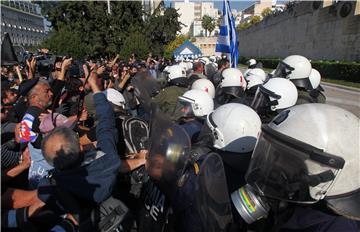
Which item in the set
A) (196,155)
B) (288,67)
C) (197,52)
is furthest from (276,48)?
(196,155)

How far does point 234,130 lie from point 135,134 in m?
0.89

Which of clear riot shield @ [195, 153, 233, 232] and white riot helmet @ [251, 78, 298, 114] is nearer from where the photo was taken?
clear riot shield @ [195, 153, 233, 232]

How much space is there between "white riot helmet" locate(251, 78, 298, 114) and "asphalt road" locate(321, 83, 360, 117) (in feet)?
21.2

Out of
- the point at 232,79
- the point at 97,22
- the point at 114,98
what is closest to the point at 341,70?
the point at 232,79

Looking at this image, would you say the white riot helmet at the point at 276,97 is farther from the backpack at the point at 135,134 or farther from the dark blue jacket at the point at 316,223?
the dark blue jacket at the point at 316,223

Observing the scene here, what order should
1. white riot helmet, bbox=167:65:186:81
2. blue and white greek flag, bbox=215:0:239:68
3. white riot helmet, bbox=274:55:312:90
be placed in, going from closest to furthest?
white riot helmet, bbox=274:55:312:90 → white riot helmet, bbox=167:65:186:81 → blue and white greek flag, bbox=215:0:239:68

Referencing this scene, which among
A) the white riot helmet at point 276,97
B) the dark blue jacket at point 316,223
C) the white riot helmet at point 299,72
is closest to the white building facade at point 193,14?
the white riot helmet at point 299,72

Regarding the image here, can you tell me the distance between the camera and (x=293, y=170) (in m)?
1.63

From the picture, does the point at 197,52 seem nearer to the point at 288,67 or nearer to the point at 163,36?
the point at 288,67

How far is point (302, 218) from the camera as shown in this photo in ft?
5.27

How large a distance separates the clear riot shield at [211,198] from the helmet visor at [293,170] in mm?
308

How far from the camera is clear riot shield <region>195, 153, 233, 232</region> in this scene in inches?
57.1

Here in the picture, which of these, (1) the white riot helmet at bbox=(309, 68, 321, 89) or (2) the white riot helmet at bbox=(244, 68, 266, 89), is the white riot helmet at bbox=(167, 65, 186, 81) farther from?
(1) the white riot helmet at bbox=(309, 68, 321, 89)

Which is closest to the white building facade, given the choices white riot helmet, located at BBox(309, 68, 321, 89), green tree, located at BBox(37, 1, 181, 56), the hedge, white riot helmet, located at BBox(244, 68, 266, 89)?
green tree, located at BBox(37, 1, 181, 56)
